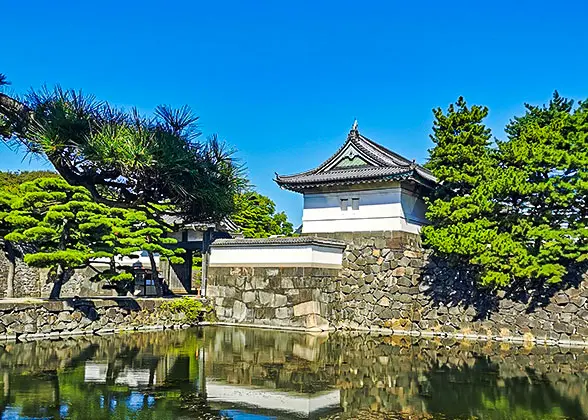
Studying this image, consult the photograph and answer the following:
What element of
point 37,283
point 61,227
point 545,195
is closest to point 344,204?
point 545,195

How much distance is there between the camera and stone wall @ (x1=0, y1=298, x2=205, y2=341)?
13227mm

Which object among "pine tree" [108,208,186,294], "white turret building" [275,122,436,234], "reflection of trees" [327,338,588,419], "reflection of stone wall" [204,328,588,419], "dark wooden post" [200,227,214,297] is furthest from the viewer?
"dark wooden post" [200,227,214,297]

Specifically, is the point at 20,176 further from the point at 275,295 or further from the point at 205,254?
the point at 275,295

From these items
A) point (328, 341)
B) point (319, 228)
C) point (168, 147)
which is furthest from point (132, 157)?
point (328, 341)

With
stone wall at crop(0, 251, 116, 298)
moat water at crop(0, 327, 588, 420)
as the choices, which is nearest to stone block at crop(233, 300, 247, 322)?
moat water at crop(0, 327, 588, 420)

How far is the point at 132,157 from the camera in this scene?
16.4 metres

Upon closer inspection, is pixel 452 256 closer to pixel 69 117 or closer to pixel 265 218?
pixel 69 117

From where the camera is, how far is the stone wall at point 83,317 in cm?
1323

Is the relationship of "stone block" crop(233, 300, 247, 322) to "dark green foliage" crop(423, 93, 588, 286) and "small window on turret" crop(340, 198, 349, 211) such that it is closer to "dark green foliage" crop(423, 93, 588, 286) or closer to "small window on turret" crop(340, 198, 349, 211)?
"small window on turret" crop(340, 198, 349, 211)

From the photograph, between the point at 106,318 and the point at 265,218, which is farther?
the point at 265,218

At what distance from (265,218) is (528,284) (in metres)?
19.6

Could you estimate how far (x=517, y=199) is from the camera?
15164mm

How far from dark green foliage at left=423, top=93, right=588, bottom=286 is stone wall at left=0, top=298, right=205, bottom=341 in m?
7.89

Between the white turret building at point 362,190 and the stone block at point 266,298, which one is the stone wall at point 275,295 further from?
the white turret building at point 362,190
